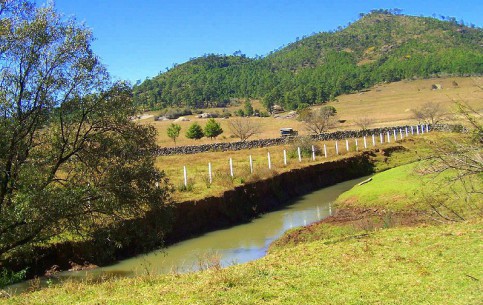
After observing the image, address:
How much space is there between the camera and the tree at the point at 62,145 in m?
12.1

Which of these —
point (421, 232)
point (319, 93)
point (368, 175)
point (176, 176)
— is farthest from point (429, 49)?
point (421, 232)

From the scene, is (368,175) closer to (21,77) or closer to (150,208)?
(150,208)

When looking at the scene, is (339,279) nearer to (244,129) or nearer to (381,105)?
(244,129)

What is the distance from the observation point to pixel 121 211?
13820mm

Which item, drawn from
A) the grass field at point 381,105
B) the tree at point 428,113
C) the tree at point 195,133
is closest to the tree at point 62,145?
the grass field at point 381,105

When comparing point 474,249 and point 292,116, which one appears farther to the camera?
point 292,116

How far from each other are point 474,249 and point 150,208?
8969mm

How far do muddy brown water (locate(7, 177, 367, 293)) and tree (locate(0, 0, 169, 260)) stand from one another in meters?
1.80

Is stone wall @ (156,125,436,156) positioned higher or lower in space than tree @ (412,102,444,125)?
lower

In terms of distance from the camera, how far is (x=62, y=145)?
1364 centimetres

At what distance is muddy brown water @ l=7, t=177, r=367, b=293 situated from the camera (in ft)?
54.0

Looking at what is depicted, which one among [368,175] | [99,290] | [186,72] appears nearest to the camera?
[99,290]

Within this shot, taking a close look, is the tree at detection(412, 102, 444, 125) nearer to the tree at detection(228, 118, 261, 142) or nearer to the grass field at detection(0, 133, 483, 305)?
the tree at detection(228, 118, 261, 142)

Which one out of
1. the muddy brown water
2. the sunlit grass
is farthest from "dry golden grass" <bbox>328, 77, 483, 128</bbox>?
the muddy brown water
